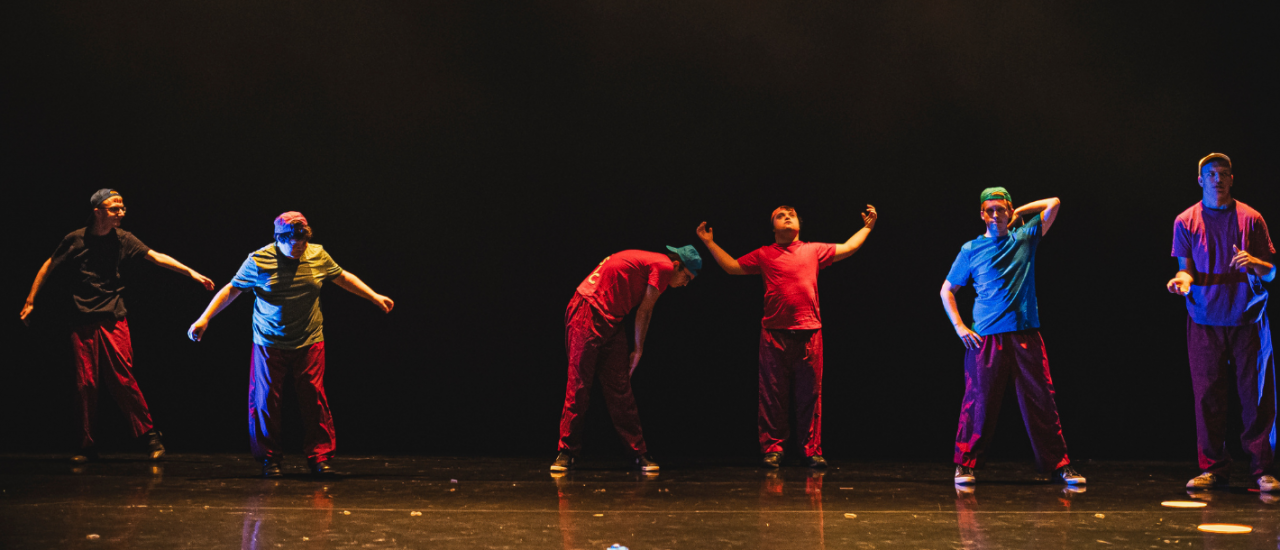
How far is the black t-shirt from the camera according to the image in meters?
4.46

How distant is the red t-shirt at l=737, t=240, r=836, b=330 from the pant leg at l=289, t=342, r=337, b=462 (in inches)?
80.4

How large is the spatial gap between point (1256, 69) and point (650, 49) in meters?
3.26

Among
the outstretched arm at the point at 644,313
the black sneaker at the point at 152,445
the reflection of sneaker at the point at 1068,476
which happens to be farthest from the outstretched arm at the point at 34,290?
the reflection of sneaker at the point at 1068,476

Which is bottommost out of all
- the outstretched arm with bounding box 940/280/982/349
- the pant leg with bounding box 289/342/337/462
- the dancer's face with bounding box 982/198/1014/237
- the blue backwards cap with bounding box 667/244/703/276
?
the pant leg with bounding box 289/342/337/462

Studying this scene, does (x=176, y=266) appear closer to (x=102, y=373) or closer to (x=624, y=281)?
(x=102, y=373)

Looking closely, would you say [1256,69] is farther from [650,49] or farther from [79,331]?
[79,331]

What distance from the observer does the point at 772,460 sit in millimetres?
4375

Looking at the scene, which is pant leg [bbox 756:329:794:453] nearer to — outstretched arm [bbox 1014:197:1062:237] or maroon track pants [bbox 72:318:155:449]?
→ outstretched arm [bbox 1014:197:1062:237]

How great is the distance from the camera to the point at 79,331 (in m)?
4.45

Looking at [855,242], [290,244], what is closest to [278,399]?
[290,244]

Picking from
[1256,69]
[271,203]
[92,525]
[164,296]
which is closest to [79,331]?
[164,296]

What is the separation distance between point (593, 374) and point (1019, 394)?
5.92 feet

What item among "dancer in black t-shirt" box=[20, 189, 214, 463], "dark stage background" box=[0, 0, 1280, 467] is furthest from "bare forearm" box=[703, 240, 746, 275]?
"dancer in black t-shirt" box=[20, 189, 214, 463]

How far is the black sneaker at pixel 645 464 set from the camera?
13.4 feet
